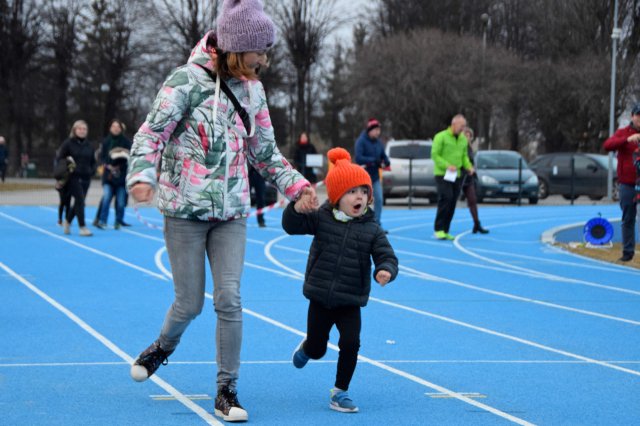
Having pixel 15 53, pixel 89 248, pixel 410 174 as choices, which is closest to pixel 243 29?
pixel 89 248

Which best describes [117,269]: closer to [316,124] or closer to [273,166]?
[273,166]

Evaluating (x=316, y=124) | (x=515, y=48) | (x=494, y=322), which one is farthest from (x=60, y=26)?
(x=494, y=322)

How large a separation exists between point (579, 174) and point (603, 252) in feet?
59.2

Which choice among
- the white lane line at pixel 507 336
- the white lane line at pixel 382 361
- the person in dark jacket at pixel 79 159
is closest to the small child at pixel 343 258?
the white lane line at pixel 382 361

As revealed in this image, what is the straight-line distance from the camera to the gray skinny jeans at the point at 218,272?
5652 mm

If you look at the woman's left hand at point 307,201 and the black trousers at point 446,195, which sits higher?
the woman's left hand at point 307,201

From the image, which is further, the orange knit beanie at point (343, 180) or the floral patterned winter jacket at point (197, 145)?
the orange knit beanie at point (343, 180)

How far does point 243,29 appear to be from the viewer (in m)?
5.49

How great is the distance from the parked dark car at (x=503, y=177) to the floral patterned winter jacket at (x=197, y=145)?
2467cm

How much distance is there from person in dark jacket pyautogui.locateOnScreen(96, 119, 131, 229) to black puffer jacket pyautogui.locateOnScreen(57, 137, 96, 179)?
783 millimetres

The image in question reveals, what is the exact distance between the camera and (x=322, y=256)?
19.6 feet

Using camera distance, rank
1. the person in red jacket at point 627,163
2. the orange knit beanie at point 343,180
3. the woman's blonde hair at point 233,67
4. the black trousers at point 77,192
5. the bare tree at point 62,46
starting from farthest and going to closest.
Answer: the bare tree at point 62,46 → the black trousers at point 77,192 → the person in red jacket at point 627,163 → the orange knit beanie at point 343,180 → the woman's blonde hair at point 233,67

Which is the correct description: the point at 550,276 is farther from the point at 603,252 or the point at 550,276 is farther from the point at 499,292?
the point at 603,252

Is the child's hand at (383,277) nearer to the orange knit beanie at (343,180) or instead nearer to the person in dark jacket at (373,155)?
the orange knit beanie at (343,180)
